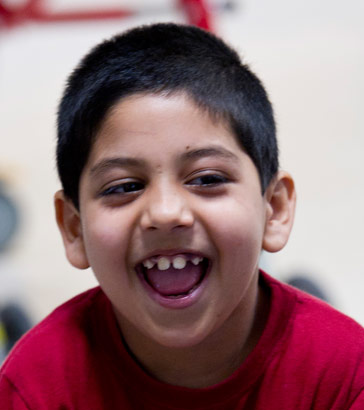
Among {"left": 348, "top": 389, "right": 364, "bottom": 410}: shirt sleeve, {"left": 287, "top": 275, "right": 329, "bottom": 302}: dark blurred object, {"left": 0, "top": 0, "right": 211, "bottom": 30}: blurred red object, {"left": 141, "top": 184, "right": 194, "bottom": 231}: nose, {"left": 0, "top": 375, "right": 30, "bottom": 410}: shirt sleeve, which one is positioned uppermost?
{"left": 0, "top": 0, "right": 211, "bottom": 30}: blurred red object

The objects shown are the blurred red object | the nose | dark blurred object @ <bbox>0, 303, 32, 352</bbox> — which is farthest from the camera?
the blurred red object

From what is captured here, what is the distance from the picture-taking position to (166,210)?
74 cm

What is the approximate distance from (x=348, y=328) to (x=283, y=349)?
89mm

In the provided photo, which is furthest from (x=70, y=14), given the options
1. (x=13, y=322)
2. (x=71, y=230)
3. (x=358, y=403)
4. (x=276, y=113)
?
(x=358, y=403)

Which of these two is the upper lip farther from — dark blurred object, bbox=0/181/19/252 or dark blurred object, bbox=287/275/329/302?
dark blurred object, bbox=0/181/19/252

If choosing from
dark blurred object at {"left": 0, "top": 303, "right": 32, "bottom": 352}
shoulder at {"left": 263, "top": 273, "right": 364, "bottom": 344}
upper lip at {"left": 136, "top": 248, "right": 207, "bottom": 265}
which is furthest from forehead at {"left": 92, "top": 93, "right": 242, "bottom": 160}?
dark blurred object at {"left": 0, "top": 303, "right": 32, "bottom": 352}

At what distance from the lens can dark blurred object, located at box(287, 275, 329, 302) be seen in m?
1.47

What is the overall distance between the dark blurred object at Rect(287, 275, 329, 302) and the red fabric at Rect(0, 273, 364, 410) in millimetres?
545

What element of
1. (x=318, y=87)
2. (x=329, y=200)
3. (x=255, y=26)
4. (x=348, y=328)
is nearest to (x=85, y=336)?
(x=348, y=328)

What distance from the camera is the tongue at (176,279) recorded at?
0.81 m

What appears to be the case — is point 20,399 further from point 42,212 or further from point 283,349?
point 42,212

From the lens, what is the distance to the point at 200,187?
0.78 m

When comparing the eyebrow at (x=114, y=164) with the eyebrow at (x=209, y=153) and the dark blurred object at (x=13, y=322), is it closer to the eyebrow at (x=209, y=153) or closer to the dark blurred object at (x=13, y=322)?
the eyebrow at (x=209, y=153)

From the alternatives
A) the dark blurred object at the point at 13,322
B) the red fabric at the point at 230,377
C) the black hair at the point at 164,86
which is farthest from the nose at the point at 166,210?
the dark blurred object at the point at 13,322
